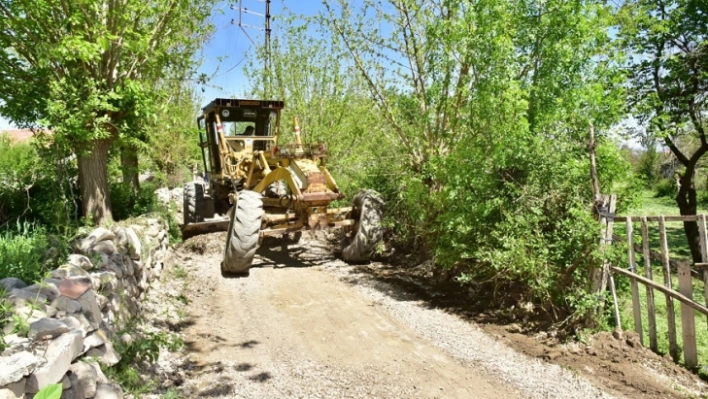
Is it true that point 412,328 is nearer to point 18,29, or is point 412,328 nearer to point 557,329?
point 557,329

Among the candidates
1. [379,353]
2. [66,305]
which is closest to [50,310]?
[66,305]

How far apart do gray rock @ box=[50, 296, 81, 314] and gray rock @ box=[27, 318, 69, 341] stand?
35 cm

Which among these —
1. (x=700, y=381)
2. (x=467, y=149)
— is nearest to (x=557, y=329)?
(x=700, y=381)

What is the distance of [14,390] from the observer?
2.44 metres

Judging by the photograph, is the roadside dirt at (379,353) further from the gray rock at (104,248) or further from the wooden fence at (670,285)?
the gray rock at (104,248)

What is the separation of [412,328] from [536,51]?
338 centimetres

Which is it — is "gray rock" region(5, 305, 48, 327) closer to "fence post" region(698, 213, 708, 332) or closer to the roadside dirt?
the roadside dirt

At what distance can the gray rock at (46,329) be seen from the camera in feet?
9.27

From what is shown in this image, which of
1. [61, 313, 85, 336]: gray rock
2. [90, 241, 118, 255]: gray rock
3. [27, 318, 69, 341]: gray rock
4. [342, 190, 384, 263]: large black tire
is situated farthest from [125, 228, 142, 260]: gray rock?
[342, 190, 384, 263]: large black tire

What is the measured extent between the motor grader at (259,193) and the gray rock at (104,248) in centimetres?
223

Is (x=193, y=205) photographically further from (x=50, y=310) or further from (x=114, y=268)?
(x=50, y=310)

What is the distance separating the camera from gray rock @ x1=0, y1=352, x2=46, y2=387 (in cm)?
238

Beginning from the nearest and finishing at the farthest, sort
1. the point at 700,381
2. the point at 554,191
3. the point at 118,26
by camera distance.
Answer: the point at 700,381, the point at 554,191, the point at 118,26

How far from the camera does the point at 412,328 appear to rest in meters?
5.66
